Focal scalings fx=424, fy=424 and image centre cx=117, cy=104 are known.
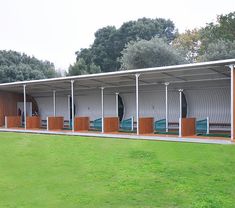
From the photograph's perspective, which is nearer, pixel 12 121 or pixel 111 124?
pixel 111 124

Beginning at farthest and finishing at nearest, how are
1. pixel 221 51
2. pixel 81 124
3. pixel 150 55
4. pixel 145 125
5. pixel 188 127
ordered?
pixel 150 55
pixel 221 51
pixel 81 124
pixel 145 125
pixel 188 127

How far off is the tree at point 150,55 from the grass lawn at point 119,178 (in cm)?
2663

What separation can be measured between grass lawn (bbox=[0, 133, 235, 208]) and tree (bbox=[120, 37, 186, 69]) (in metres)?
26.6

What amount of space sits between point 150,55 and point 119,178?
31536 mm

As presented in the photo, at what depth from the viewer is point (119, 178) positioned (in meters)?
8.27

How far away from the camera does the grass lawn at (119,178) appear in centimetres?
651

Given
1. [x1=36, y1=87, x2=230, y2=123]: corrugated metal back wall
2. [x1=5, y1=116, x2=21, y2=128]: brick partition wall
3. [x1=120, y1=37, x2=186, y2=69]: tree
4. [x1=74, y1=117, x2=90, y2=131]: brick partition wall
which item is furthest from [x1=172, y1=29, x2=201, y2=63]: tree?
[x1=74, y1=117, x2=90, y2=131]: brick partition wall

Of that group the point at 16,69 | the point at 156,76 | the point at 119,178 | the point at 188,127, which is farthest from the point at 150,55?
the point at 119,178

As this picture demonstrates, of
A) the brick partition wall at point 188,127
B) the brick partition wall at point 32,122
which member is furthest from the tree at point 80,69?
the brick partition wall at point 188,127

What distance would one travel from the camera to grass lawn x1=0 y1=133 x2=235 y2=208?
6505mm

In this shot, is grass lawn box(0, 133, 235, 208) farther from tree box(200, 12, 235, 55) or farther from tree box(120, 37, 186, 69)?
tree box(200, 12, 235, 55)

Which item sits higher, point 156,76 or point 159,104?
point 156,76

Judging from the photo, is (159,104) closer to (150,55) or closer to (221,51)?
(221,51)

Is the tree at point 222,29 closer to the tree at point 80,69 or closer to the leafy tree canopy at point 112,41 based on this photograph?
the leafy tree canopy at point 112,41
